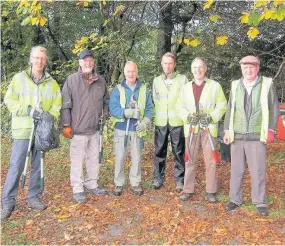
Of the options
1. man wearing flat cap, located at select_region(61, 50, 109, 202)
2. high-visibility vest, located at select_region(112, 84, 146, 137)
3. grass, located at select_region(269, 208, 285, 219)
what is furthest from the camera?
high-visibility vest, located at select_region(112, 84, 146, 137)

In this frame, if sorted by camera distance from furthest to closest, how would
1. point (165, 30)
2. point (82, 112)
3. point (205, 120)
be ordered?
1. point (165, 30)
2. point (82, 112)
3. point (205, 120)

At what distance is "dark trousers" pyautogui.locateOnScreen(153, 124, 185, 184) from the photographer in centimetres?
605

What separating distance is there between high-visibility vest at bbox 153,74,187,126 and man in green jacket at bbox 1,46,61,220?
1.60 meters

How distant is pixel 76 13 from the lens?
1372 cm

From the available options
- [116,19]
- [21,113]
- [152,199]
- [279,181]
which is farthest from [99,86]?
[116,19]

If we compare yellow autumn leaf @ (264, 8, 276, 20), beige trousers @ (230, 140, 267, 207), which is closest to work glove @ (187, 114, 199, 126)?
beige trousers @ (230, 140, 267, 207)

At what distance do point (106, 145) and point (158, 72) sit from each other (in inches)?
96.4

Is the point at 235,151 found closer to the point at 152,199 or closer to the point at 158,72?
the point at 152,199

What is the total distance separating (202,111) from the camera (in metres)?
5.58

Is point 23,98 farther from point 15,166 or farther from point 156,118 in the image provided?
point 156,118

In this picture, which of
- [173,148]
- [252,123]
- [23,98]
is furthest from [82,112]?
[252,123]

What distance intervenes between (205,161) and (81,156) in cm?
184

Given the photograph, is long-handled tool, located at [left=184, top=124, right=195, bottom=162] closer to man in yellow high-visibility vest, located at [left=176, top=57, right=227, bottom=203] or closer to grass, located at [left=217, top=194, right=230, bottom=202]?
man in yellow high-visibility vest, located at [left=176, top=57, right=227, bottom=203]

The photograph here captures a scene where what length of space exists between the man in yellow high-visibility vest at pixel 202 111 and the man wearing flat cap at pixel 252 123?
240 millimetres
